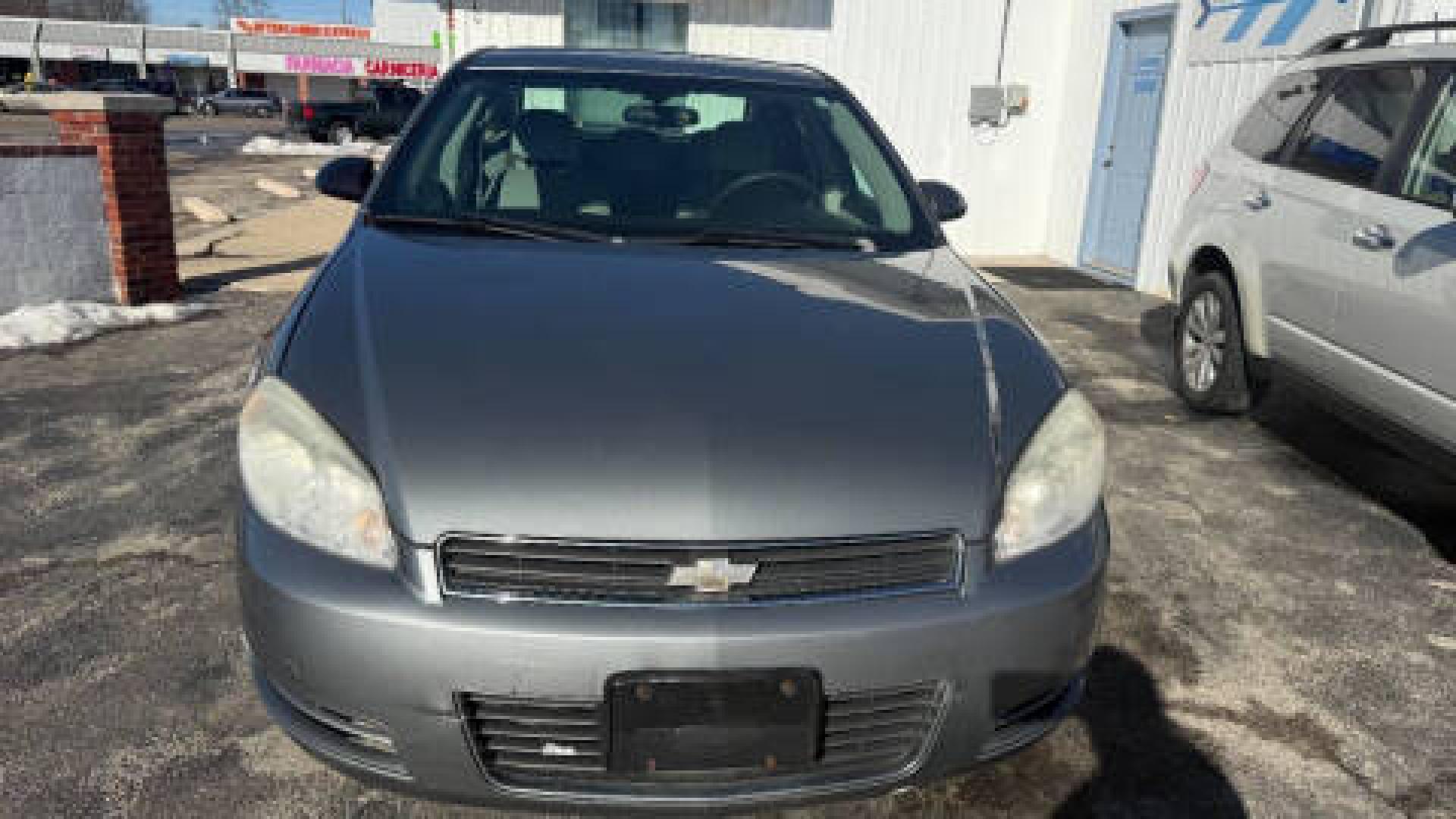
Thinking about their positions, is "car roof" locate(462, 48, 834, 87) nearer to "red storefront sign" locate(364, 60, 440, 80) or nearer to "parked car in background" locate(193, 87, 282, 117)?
"red storefront sign" locate(364, 60, 440, 80)

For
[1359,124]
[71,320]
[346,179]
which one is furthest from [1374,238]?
[71,320]

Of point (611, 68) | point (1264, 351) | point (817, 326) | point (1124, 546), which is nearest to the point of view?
point (817, 326)

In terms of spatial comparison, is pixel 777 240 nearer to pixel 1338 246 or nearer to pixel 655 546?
pixel 655 546

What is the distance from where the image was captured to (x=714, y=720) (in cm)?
162

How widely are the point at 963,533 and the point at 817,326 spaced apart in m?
0.62

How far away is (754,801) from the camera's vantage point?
1669 millimetres

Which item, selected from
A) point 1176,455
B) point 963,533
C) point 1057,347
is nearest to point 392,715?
point 963,533

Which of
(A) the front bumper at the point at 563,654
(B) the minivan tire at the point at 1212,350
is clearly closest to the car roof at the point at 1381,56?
(B) the minivan tire at the point at 1212,350

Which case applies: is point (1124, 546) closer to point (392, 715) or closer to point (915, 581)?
point (915, 581)

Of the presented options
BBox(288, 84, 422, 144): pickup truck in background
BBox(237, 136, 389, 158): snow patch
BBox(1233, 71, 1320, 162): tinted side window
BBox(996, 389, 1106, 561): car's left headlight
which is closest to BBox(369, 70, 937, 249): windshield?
BBox(996, 389, 1106, 561): car's left headlight

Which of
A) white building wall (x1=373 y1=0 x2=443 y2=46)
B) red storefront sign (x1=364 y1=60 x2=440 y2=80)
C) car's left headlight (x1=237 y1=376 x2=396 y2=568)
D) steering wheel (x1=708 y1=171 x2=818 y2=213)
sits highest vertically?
white building wall (x1=373 y1=0 x2=443 y2=46)

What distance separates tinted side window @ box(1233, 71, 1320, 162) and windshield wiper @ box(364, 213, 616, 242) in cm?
384

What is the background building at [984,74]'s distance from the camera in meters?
9.82

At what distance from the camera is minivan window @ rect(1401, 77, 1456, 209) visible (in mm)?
3568
